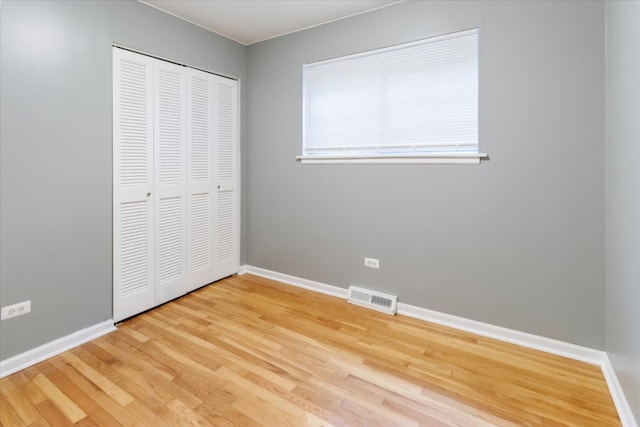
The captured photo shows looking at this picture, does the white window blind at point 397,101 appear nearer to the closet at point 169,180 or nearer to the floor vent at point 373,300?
the closet at point 169,180

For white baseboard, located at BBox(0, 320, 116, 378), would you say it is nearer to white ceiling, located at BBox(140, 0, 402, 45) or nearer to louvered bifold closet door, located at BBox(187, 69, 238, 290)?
louvered bifold closet door, located at BBox(187, 69, 238, 290)

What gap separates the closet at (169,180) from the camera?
2574 mm

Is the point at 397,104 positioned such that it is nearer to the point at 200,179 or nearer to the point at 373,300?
the point at 373,300

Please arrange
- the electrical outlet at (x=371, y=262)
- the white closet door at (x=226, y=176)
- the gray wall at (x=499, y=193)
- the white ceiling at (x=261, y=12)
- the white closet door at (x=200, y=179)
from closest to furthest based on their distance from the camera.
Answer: the gray wall at (x=499, y=193)
the white ceiling at (x=261, y=12)
the electrical outlet at (x=371, y=262)
the white closet door at (x=200, y=179)
the white closet door at (x=226, y=176)

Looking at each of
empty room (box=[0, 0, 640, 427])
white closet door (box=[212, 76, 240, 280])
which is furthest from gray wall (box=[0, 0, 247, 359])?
white closet door (box=[212, 76, 240, 280])

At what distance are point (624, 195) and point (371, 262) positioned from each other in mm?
1803

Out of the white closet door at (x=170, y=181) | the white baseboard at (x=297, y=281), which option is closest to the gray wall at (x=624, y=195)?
the white baseboard at (x=297, y=281)

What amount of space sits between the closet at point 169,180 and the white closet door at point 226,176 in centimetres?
→ 1

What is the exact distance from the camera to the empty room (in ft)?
5.76

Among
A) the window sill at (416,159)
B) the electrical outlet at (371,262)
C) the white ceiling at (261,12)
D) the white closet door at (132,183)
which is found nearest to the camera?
the window sill at (416,159)

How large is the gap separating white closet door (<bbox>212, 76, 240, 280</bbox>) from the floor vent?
4.88 feet

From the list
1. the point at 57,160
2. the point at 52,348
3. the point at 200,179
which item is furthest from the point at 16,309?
the point at 200,179

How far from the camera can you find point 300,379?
1.92m

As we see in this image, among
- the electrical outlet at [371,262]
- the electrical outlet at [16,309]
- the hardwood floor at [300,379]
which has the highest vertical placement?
the electrical outlet at [371,262]
